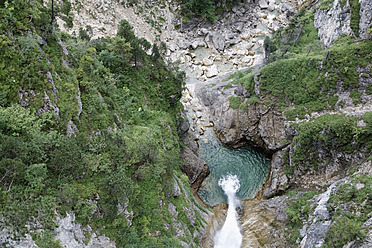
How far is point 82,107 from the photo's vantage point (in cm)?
1606

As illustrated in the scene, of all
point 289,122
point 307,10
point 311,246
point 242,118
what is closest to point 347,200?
point 311,246

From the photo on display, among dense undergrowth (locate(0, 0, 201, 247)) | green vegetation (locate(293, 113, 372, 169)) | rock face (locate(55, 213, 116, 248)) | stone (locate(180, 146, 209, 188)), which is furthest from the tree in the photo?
green vegetation (locate(293, 113, 372, 169))

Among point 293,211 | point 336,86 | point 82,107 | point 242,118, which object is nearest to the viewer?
point 82,107

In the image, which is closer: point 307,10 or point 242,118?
point 242,118

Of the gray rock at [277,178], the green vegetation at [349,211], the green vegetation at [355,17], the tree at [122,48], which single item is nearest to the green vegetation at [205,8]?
the green vegetation at [355,17]

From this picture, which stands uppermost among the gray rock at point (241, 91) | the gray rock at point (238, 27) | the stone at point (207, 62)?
the gray rock at point (238, 27)

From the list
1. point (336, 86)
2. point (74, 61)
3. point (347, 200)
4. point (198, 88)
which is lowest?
point (347, 200)

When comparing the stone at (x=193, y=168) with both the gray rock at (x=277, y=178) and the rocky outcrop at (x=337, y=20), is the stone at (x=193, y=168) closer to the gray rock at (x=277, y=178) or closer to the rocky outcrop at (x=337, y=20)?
the gray rock at (x=277, y=178)

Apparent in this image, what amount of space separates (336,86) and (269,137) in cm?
1106

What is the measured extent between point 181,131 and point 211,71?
20249mm

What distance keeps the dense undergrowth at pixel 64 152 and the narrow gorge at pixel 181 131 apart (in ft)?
0.25

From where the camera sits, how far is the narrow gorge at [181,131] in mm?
11328

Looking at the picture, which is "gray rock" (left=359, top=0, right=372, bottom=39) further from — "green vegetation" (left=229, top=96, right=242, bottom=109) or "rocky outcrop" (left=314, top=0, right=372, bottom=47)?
"green vegetation" (left=229, top=96, right=242, bottom=109)

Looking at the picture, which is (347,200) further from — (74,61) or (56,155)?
(74,61)
